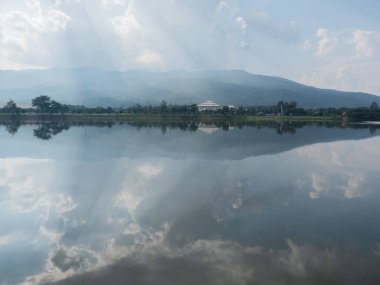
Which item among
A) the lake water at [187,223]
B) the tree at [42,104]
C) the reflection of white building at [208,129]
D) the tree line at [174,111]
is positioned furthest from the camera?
the tree at [42,104]

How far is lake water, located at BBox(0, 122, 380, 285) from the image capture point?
26.3 ft

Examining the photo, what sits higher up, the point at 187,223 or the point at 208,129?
the point at 187,223

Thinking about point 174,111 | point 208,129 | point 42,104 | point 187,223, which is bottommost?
point 208,129

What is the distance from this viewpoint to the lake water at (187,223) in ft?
26.3

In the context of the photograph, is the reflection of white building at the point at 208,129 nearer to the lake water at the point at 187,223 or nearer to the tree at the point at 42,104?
the lake water at the point at 187,223

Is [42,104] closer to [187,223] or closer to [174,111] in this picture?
[174,111]

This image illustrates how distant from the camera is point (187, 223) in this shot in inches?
433

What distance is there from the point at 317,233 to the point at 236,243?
7.75 ft

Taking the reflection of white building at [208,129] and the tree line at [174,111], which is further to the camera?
the tree line at [174,111]

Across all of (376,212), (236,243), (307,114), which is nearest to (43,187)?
(236,243)

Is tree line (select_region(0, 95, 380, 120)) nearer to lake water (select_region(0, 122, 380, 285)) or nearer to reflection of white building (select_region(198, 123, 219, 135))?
reflection of white building (select_region(198, 123, 219, 135))

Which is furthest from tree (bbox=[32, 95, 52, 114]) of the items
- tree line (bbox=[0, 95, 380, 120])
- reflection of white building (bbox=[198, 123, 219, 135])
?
reflection of white building (bbox=[198, 123, 219, 135])

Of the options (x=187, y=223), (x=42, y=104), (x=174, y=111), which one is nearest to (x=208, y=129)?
(x=174, y=111)

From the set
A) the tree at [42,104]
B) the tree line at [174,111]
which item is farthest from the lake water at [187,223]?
the tree at [42,104]
